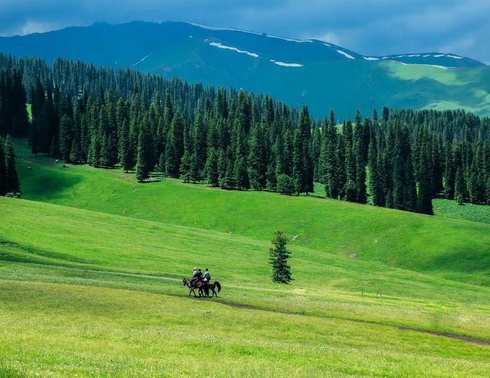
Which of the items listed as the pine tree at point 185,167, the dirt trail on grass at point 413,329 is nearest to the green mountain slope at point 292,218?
the pine tree at point 185,167

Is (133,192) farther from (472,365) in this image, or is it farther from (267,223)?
(472,365)

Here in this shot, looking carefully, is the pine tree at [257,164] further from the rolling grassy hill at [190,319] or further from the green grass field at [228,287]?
the rolling grassy hill at [190,319]

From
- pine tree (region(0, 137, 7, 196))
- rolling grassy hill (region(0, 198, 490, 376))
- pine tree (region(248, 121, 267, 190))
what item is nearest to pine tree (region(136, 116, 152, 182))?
pine tree (region(248, 121, 267, 190))

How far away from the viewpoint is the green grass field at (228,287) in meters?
26.3

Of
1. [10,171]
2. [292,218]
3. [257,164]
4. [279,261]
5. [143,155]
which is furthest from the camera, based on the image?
[143,155]

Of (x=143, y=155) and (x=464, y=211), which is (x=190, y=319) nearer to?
(x=143, y=155)

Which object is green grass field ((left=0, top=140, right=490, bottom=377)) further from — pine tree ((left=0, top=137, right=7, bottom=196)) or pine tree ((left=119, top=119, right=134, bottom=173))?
pine tree ((left=0, top=137, right=7, bottom=196))

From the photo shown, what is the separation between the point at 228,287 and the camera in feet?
206

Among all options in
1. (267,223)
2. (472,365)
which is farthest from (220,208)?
(472,365)

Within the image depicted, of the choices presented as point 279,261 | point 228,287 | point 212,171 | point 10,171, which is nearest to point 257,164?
point 212,171

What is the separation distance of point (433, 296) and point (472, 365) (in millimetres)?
54628

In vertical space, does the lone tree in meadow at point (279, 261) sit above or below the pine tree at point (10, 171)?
below

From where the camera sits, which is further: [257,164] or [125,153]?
[125,153]

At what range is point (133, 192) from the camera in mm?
161875
